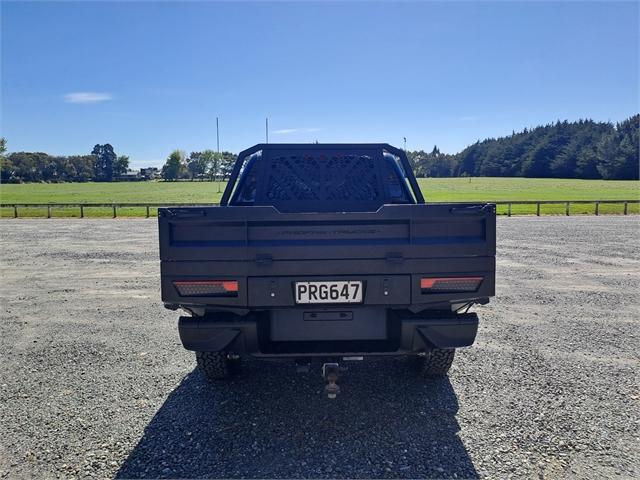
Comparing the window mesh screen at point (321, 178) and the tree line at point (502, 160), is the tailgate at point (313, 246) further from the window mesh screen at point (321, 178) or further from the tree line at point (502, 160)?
the tree line at point (502, 160)

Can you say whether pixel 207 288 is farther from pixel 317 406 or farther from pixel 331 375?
pixel 317 406

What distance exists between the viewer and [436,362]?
3680 millimetres

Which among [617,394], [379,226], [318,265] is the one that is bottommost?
[617,394]

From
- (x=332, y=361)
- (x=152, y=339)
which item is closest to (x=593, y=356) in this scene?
(x=332, y=361)

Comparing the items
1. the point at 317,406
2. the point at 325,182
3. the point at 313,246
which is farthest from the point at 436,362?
the point at 325,182

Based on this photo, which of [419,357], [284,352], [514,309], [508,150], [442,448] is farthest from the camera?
[508,150]

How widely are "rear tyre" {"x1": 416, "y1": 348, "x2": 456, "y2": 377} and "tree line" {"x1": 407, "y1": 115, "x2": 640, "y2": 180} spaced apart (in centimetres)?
8800

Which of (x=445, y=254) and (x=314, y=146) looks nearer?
(x=445, y=254)

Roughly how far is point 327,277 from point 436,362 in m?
1.45

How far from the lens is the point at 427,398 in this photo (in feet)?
11.5

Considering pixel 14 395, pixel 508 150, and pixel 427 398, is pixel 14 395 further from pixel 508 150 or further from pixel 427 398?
pixel 508 150

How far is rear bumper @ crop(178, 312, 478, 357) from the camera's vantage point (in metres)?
2.96

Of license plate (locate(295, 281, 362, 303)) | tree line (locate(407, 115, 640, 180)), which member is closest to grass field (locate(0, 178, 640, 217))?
tree line (locate(407, 115, 640, 180))

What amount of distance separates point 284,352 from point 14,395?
240cm
